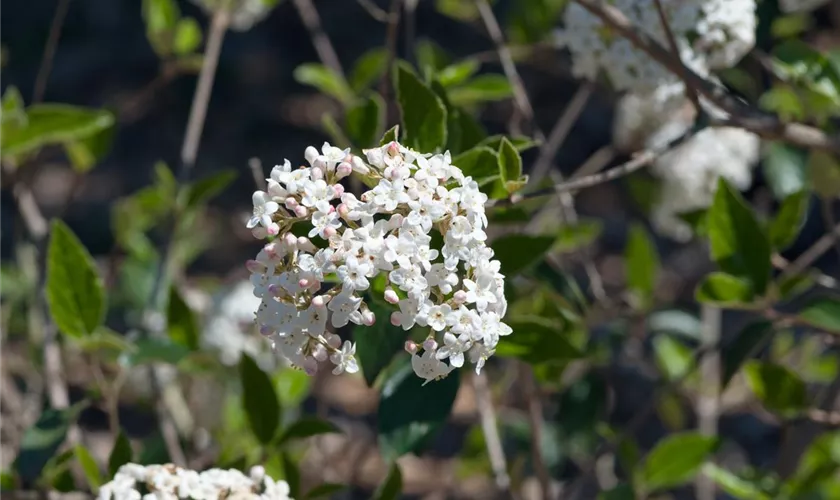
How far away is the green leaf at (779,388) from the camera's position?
5.75 feet

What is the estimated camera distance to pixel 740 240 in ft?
5.12

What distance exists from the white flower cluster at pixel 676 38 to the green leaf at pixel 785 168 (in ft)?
1.57

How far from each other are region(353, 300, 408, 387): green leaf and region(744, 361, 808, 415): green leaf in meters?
0.78

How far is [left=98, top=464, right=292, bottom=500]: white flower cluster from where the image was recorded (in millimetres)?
1225

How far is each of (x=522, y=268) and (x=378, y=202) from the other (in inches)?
13.0

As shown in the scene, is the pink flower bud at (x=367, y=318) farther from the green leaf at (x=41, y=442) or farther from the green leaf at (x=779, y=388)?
the green leaf at (x=779, y=388)

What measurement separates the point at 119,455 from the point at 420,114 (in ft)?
1.97

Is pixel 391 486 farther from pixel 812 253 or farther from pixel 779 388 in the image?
pixel 812 253

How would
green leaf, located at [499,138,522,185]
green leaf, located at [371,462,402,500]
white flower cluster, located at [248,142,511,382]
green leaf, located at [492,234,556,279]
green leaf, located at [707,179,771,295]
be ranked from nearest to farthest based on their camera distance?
white flower cluster, located at [248,142,511,382], green leaf, located at [499,138,522,185], green leaf, located at [492,234,556,279], green leaf, located at [371,462,402,500], green leaf, located at [707,179,771,295]

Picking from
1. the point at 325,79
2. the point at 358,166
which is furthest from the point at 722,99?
the point at 325,79

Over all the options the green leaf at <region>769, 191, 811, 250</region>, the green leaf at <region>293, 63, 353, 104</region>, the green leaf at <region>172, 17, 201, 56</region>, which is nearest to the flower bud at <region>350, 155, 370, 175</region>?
the green leaf at <region>769, 191, 811, 250</region>

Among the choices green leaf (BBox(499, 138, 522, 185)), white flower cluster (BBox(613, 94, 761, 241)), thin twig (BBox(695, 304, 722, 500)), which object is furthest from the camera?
thin twig (BBox(695, 304, 722, 500))

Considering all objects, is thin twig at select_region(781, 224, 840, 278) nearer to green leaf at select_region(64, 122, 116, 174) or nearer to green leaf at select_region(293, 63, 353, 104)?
green leaf at select_region(293, 63, 353, 104)

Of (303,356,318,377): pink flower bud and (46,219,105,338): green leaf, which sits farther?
(46,219,105,338): green leaf
